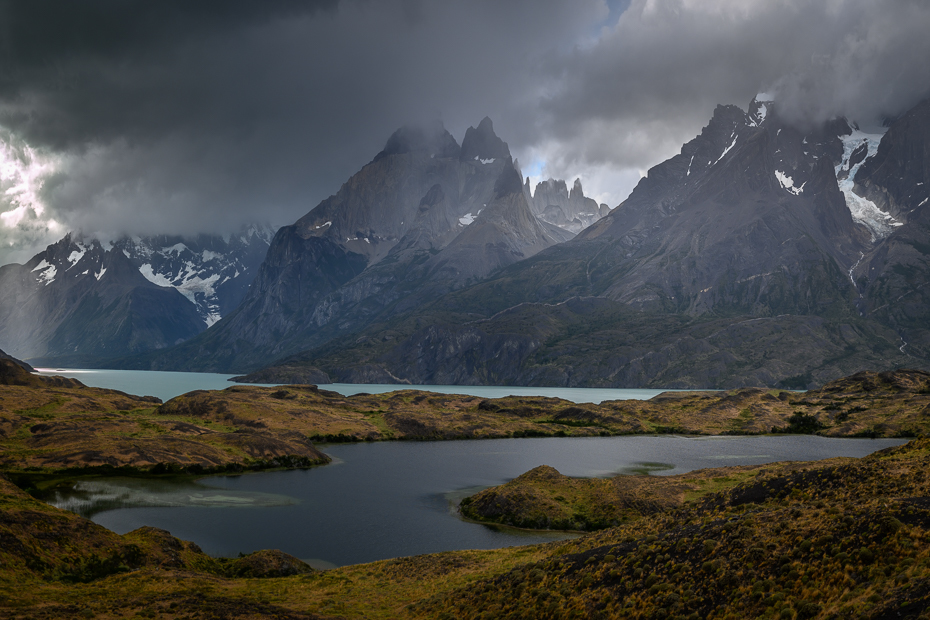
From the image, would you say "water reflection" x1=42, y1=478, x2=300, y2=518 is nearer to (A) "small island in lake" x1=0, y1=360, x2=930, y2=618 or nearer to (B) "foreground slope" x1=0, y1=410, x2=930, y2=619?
(A) "small island in lake" x1=0, y1=360, x2=930, y2=618

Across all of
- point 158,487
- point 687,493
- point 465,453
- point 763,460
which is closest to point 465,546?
point 687,493

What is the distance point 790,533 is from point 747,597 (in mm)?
6116

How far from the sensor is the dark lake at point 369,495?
66.9 metres

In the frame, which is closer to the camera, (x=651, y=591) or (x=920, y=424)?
(x=651, y=591)

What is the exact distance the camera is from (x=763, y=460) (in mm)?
121688

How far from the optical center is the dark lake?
220 feet

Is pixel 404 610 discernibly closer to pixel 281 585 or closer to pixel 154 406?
pixel 281 585

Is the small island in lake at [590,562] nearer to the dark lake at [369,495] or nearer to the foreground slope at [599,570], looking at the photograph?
the foreground slope at [599,570]

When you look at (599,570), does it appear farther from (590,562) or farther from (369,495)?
(369,495)

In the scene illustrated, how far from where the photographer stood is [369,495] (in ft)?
297

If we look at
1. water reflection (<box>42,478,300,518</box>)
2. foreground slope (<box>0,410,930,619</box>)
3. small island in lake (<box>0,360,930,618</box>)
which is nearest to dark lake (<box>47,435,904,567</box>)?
water reflection (<box>42,478,300,518</box>)

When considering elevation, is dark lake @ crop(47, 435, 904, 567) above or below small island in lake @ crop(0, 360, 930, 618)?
below

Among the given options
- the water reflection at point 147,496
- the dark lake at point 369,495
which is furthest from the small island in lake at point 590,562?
the water reflection at point 147,496

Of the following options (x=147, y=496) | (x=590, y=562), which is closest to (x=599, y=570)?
(x=590, y=562)
